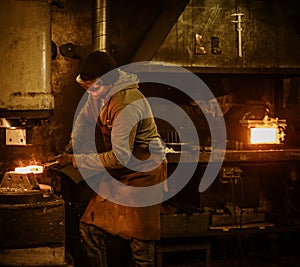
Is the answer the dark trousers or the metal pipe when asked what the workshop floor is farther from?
the metal pipe

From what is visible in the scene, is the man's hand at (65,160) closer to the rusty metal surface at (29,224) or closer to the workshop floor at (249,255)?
the rusty metal surface at (29,224)

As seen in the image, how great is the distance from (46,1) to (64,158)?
1.03 metres

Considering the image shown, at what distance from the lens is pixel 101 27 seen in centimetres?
438

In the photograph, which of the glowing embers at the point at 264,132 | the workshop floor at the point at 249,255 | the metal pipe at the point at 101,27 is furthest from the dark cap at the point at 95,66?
the workshop floor at the point at 249,255

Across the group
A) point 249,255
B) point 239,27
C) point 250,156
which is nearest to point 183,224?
point 250,156

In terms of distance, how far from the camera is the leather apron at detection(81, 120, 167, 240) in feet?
11.2

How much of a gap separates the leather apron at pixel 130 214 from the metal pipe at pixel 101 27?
1.09m

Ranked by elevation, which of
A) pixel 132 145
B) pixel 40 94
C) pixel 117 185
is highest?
pixel 40 94

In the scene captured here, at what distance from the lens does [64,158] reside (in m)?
3.38

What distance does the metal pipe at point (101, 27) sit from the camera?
4.35 meters

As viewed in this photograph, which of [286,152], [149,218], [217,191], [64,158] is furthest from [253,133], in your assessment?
[64,158]

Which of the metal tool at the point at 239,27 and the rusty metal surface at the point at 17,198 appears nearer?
the rusty metal surface at the point at 17,198

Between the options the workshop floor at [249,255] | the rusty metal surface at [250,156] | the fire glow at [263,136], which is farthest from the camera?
the workshop floor at [249,255]

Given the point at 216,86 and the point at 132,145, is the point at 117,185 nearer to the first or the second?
the point at 132,145
